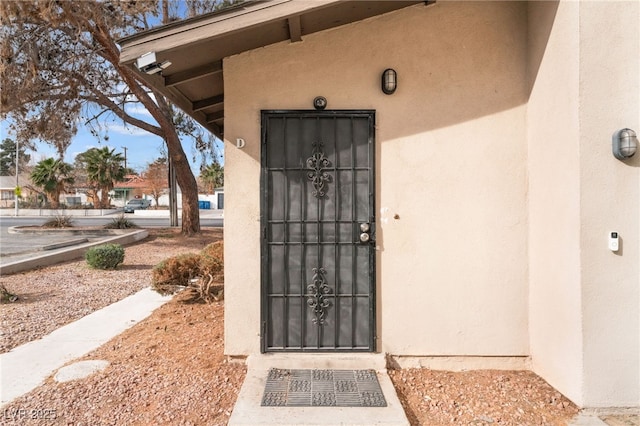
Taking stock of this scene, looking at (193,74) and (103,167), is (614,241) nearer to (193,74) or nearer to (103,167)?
(193,74)

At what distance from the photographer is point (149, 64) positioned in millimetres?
3225

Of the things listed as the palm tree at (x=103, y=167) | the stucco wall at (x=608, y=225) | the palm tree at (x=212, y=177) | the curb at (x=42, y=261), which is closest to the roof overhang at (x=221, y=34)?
the stucco wall at (x=608, y=225)

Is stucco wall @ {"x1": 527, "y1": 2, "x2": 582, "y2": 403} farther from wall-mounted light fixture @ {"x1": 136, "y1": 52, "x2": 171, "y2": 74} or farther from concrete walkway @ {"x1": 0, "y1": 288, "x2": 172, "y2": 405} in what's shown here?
concrete walkway @ {"x1": 0, "y1": 288, "x2": 172, "y2": 405}

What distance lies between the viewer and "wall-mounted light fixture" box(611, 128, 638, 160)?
3.03 m

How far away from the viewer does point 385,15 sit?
3863 millimetres

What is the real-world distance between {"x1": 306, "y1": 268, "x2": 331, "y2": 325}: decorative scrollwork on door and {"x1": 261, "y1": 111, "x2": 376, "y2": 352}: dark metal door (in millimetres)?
10

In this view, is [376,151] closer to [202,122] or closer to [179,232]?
[202,122]

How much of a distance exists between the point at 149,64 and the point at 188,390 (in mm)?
2912

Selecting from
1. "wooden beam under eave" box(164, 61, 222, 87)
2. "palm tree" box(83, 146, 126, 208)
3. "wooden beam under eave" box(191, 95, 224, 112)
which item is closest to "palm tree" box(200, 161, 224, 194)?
"palm tree" box(83, 146, 126, 208)

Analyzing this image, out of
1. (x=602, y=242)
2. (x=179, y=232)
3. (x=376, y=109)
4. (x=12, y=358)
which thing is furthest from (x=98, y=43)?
(x=602, y=242)

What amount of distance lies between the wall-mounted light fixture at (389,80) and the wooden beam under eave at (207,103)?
233 cm

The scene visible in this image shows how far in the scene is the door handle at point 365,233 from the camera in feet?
12.5

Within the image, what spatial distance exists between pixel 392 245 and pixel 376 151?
978 millimetres

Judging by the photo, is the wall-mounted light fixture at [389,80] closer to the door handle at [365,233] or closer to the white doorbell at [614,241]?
the door handle at [365,233]
